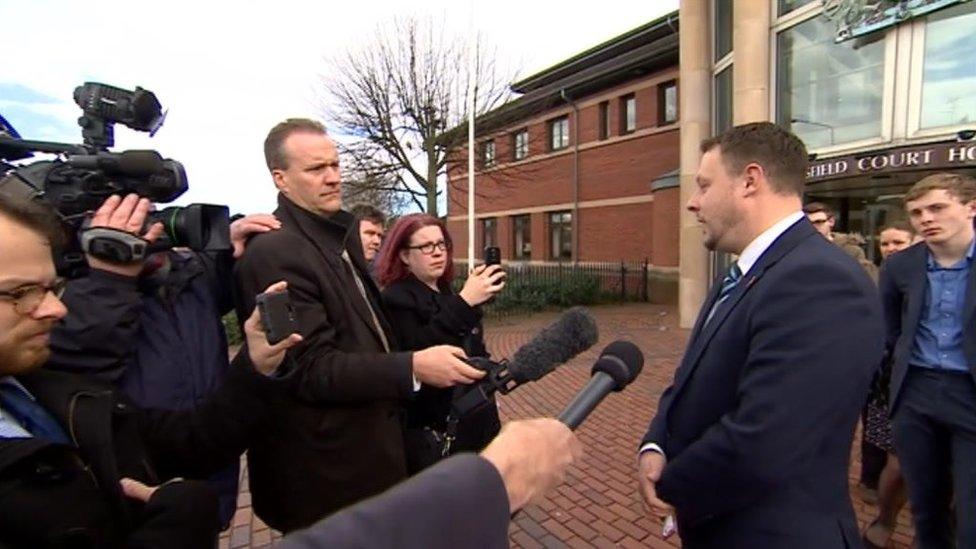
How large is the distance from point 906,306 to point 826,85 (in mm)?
8016

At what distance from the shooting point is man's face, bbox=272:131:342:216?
7.09ft

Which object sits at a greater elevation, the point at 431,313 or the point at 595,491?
the point at 431,313

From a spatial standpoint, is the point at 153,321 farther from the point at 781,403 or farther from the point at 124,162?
the point at 781,403

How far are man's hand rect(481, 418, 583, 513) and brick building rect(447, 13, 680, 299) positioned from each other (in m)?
15.6

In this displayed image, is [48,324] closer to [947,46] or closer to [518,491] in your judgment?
[518,491]

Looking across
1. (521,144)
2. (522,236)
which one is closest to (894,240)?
(521,144)

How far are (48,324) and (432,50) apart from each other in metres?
16.1

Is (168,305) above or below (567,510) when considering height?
above

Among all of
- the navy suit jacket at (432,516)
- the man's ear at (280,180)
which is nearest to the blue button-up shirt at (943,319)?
the navy suit jacket at (432,516)

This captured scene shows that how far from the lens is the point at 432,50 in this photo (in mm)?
16016

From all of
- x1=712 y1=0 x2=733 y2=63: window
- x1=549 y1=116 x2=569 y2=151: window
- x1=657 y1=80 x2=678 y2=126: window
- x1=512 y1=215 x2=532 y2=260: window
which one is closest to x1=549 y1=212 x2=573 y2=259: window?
x1=512 y1=215 x2=532 y2=260: window

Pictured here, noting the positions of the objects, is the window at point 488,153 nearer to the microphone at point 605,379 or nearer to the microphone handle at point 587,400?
the microphone at point 605,379

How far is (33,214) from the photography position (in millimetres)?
1225

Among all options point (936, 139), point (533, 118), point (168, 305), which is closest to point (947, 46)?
point (936, 139)
